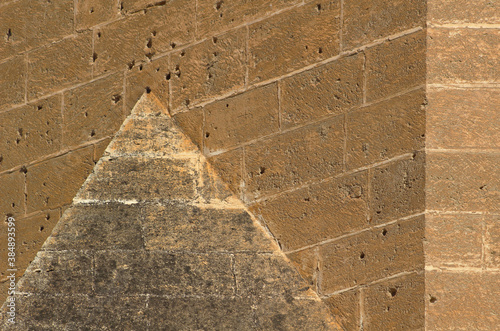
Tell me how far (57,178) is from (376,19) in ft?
6.31

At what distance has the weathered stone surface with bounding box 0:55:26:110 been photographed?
3918 millimetres

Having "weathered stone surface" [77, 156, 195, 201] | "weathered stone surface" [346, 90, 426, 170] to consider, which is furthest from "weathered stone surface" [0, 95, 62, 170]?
"weathered stone surface" [346, 90, 426, 170]

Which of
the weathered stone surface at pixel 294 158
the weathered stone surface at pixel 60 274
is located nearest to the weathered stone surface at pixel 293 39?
the weathered stone surface at pixel 294 158

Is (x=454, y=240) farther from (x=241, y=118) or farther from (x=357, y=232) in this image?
(x=241, y=118)

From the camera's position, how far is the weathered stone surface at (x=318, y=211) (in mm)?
3137

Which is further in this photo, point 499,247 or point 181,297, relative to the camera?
point 181,297

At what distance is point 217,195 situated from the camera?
139 inches

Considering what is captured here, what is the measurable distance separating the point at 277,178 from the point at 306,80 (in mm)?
506

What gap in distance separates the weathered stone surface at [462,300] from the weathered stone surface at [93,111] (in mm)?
1869

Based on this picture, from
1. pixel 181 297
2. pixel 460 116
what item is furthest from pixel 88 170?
pixel 460 116

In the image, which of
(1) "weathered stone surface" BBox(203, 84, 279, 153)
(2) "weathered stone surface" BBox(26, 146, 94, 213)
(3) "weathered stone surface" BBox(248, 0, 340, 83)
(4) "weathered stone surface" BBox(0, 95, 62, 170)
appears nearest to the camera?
(3) "weathered stone surface" BBox(248, 0, 340, 83)

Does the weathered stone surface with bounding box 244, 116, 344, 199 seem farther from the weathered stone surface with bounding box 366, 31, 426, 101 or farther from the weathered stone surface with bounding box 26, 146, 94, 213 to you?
the weathered stone surface with bounding box 26, 146, 94, 213

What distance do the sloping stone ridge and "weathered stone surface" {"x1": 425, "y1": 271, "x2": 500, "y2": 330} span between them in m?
0.69

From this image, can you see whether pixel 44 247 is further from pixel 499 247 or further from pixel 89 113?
pixel 499 247
